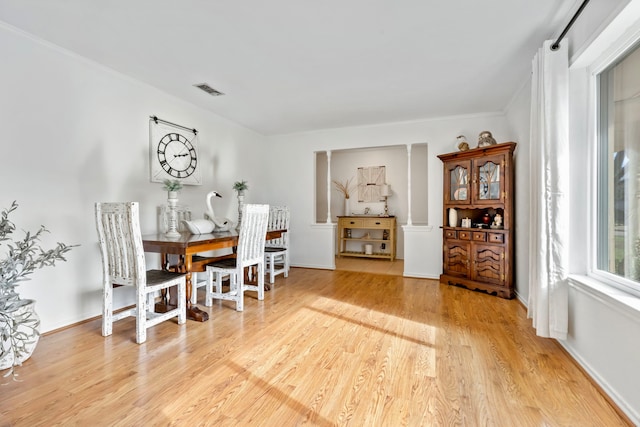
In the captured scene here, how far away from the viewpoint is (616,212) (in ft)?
5.94

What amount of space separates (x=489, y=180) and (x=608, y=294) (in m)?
2.28

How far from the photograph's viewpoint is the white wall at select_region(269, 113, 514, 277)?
4.36 m


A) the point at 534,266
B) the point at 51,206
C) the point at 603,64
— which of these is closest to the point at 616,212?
A: the point at 534,266

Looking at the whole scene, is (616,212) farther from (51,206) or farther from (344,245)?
(344,245)

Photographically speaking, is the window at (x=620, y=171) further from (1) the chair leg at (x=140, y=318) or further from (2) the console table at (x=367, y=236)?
(2) the console table at (x=367, y=236)

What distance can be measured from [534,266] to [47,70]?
4.15 metres

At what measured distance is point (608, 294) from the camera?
1.61 metres

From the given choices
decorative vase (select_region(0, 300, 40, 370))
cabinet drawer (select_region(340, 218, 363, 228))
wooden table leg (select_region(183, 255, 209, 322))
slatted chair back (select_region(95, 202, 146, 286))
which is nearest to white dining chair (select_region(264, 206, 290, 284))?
wooden table leg (select_region(183, 255, 209, 322))

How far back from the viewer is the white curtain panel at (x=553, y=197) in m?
2.05

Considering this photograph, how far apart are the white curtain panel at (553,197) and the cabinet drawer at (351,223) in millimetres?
4053

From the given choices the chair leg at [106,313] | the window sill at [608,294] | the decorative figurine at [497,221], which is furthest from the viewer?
the decorative figurine at [497,221]

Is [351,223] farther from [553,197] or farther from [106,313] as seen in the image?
[106,313]

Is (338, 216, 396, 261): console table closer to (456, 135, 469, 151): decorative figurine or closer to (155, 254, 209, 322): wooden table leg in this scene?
(456, 135, 469, 151): decorative figurine

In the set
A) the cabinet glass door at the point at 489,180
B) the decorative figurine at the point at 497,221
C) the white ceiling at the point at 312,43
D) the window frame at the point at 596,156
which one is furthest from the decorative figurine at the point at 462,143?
the window frame at the point at 596,156
